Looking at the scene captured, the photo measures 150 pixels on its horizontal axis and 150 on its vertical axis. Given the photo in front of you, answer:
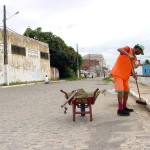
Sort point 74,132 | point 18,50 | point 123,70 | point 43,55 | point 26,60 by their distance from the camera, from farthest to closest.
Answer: point 43,55, point 26,60, point 18,50, point 123,70, point 74,132

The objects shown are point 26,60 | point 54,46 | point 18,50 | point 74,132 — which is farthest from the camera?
point 54,46

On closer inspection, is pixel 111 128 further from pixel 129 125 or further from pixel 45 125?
pixel 45 125

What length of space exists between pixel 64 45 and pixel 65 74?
212 inches

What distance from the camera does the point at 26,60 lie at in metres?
48.5

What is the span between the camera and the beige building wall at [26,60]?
43062 mm

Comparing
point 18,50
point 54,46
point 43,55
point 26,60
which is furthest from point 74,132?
point 54,46

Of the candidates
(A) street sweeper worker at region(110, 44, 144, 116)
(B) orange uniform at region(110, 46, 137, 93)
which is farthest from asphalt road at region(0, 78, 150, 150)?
(B) orange uniform at region(110, 46, 137, 93)

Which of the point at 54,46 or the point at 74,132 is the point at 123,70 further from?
the point at 54,46

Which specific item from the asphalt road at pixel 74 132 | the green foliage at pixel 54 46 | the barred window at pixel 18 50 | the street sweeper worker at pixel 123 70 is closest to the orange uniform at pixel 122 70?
the street sweeper worker at pixel 123 70

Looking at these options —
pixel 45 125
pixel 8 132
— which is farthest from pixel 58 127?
pixel 8 132

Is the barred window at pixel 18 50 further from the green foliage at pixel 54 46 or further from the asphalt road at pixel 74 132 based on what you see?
the asphalt road at pixel 74 132

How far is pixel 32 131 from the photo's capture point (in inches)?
305

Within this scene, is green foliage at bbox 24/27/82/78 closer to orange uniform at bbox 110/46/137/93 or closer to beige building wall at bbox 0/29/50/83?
beige building wall at bbox 0/29/50/83

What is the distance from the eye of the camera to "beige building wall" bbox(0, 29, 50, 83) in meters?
43.1
